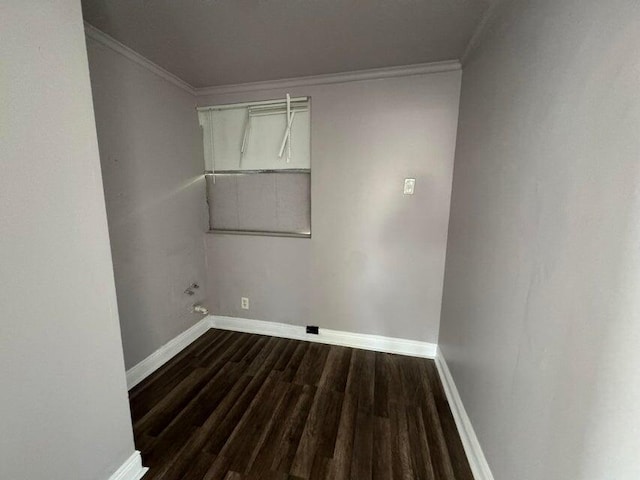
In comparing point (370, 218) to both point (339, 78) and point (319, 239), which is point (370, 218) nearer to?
point (319, 239)

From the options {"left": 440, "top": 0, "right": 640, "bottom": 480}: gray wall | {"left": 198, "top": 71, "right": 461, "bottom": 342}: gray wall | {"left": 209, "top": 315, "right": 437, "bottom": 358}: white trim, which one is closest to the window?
{"left": 198, "top": 71, "right": 461, "bottom": 342}: gray wall

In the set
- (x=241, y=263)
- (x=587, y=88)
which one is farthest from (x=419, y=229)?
(x=241, y=263)

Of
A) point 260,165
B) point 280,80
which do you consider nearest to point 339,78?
point 280,80

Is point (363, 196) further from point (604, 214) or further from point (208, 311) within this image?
point (208, 311)

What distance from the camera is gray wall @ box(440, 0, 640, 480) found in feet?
1.85

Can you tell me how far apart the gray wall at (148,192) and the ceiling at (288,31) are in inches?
9.8

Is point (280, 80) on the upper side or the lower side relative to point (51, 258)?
upper

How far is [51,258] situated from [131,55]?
1600mm

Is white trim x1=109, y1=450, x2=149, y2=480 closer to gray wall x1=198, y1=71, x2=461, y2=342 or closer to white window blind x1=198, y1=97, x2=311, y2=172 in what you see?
gray wall x1=198, y1=71, x2=461, y2=342

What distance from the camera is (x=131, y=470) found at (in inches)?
46.9

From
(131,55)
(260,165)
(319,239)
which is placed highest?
(131,55)

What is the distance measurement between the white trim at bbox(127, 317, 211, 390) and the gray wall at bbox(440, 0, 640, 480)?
2255 millimetres

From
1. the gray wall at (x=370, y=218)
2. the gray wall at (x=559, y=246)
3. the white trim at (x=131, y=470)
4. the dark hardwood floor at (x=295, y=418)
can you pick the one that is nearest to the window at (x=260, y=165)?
the gray wall at (x=370, y=218)

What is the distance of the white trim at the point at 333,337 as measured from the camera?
2.21 m
